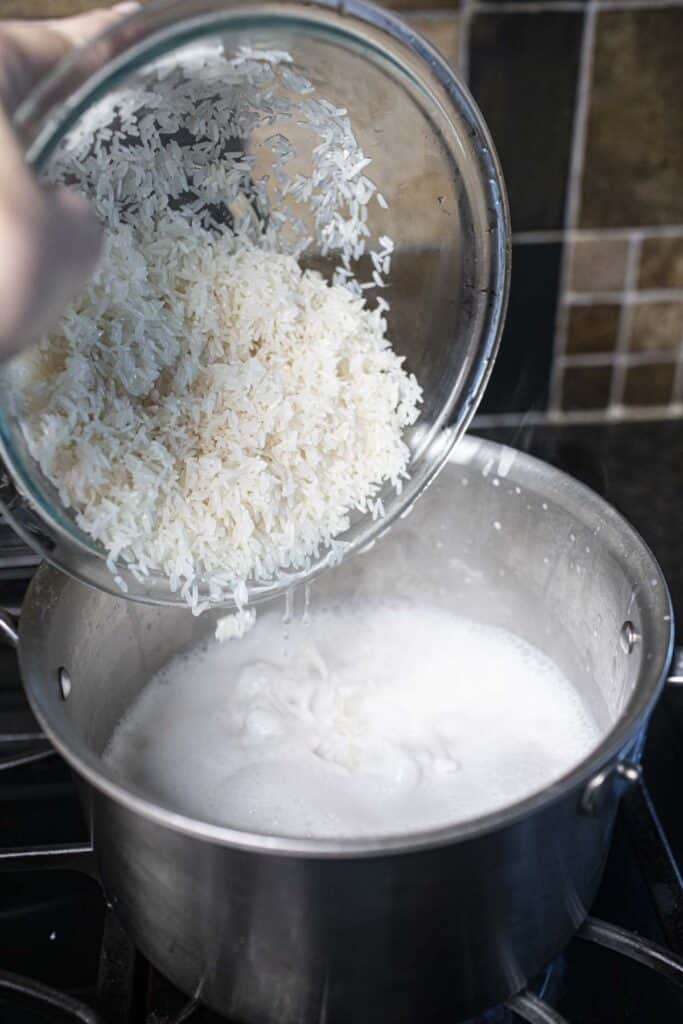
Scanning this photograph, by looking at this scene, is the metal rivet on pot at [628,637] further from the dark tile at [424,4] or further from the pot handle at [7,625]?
the dark tile at [424,4]

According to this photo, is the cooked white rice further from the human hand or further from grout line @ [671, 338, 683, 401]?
grout line @ [671, 338, 683, 401]

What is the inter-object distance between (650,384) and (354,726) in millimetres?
694

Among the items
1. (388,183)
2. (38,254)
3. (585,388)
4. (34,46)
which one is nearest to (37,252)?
(38,254)

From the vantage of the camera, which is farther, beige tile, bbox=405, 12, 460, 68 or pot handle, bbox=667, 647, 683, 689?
beige tile, bbox=405, 12, 460, 68

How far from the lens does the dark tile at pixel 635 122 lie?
119cm

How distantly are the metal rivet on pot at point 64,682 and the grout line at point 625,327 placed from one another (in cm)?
84

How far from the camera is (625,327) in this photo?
4.48 feet

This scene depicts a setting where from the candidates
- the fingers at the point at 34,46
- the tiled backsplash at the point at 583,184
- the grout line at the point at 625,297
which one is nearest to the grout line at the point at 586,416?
the tiled backsplash at the point at 583,184

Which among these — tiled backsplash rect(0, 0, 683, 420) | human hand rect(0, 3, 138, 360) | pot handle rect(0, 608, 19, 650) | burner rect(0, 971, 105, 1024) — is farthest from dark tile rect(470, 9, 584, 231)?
burner rect(0, 971, 105, 1024)

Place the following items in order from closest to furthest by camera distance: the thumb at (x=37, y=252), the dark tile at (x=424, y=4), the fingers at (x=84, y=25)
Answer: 1. the thumb at (x=37, y=252)
2. the fingers at (x=84, y=25)
3. the dark tile at (x=424, y=4)

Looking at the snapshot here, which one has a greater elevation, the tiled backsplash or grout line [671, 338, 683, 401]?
the tiled backsplash

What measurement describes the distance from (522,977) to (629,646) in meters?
0.24

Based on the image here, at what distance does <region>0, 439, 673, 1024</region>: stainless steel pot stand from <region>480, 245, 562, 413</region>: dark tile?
1.49 feet

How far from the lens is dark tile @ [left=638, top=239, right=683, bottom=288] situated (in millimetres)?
1311
